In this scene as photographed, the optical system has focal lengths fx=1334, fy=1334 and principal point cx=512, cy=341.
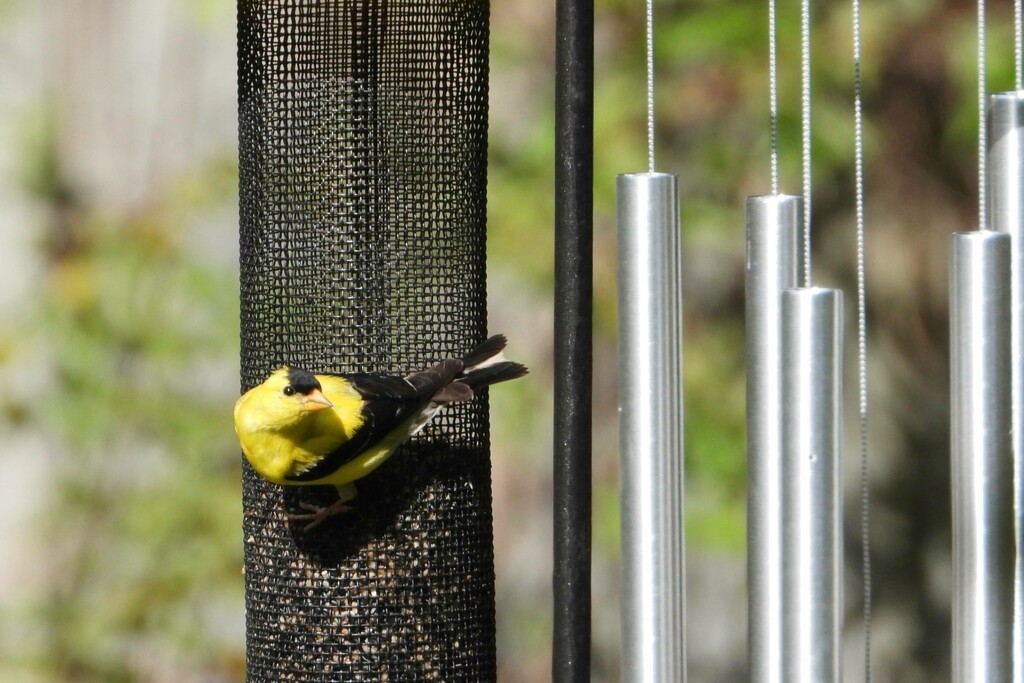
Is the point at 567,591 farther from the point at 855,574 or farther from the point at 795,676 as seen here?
the point at 855,574

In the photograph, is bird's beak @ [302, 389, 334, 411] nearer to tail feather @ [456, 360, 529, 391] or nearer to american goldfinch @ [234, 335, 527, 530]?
american goldfinch @ [234, 335, 527, 530]

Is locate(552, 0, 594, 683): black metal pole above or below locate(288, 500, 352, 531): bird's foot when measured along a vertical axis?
above

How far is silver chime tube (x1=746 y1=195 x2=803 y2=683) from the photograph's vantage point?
5.47 ft

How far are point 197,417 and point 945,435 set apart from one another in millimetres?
2256

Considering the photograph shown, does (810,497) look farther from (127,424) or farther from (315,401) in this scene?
(127,424)

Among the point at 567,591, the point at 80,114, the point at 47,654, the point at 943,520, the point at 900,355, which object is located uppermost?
the point at 80,114

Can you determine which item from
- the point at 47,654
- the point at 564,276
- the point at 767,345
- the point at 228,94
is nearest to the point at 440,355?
the point at 564,276

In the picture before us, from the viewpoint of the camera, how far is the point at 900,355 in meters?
4.09

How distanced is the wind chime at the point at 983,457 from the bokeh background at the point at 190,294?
202cm

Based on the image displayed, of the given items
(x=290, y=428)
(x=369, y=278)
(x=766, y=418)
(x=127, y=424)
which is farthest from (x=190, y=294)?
(x=766, y=418)

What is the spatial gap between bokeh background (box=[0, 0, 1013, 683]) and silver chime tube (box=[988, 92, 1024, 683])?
1.85 metres

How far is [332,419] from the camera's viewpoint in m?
2.57

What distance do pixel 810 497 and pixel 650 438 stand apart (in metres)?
0.26

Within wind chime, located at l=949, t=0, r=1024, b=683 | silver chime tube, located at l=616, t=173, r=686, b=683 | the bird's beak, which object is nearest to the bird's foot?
the bird's beak
